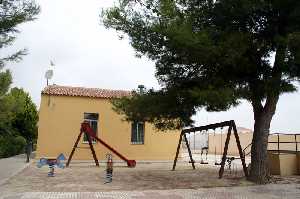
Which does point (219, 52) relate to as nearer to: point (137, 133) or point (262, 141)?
point (262, 141)

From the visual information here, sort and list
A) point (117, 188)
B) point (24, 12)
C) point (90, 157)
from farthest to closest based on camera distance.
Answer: point (90, 157) → point (24, 12) → point (117, 188)

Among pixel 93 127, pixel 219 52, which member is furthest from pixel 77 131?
pixel 219 52

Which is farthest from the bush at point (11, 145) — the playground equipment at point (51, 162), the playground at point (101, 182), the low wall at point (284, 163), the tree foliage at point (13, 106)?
the low wall at point (284, 163)

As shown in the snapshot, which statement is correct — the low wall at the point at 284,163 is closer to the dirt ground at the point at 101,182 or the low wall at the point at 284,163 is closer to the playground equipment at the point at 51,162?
the dirt ground at the point at 101,182

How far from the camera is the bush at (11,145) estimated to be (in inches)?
1139

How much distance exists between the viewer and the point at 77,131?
2512cm

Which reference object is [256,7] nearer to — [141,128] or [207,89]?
[207,89]

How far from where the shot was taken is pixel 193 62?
13.6 m

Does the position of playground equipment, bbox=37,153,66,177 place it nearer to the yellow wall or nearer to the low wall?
the yellow wall

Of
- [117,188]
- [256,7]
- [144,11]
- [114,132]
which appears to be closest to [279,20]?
[256,7]

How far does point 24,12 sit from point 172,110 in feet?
21.0

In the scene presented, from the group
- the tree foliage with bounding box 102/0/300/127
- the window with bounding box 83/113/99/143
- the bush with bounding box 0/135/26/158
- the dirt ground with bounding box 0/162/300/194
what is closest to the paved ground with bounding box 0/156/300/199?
the dirt ground with bounding box 0/162/300/194

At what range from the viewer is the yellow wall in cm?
2453

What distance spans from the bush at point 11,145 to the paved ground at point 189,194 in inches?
727
